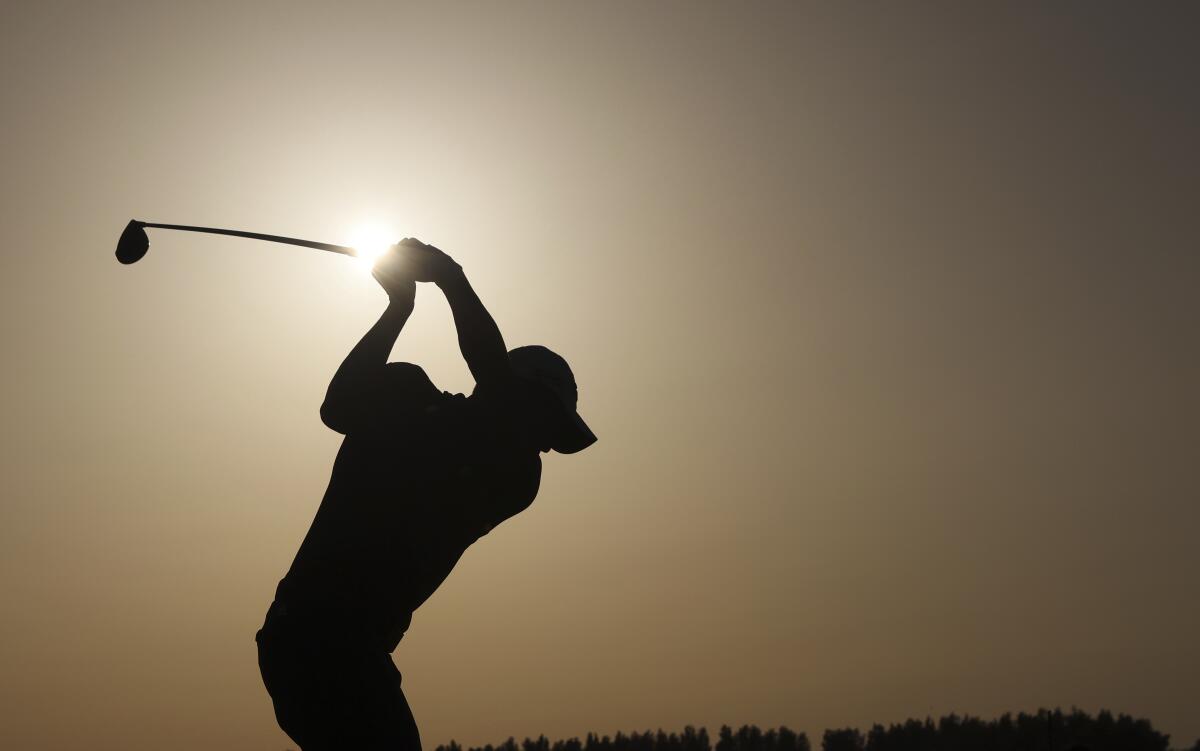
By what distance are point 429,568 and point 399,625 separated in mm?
244

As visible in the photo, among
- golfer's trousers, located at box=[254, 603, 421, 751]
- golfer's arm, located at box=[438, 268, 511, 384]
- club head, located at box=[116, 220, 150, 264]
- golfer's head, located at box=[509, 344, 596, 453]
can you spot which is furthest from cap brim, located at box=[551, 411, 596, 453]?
club head, located at box=[116, 220, 150, 264]

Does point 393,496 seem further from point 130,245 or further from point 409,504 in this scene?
point 130,245

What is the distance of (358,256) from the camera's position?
5934 mm

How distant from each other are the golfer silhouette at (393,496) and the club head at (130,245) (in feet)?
8.69

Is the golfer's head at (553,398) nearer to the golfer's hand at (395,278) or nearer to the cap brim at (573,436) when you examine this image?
the cap brim at (573,436)

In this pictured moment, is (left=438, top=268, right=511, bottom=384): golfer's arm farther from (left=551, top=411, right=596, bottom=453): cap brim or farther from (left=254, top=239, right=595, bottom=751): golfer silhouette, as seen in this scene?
(left=551, top=411, right=596, bottom=453): cap brim

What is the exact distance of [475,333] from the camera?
516 cm

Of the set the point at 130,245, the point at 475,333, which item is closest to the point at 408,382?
the point at 475,333

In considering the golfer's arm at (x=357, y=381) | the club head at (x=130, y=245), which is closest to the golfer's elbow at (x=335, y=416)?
the golfer's arm at (x=357, y=381)

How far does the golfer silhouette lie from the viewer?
488cm

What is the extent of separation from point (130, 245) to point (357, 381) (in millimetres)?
2977

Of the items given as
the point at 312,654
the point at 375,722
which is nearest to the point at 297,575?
the point at 312,654

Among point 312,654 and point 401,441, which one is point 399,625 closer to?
point 312,654

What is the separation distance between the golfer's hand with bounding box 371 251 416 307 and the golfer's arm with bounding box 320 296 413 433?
0.61ft
